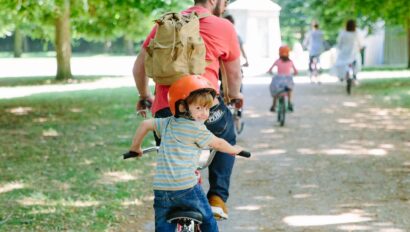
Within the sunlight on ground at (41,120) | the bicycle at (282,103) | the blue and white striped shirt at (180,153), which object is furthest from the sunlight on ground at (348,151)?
the blue and white striped shirt at (180,153)

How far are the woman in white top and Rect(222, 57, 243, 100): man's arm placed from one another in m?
15.8

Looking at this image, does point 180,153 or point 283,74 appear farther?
point 283,74

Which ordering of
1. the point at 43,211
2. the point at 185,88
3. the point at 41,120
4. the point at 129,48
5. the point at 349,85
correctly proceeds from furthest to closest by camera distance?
the point at 129,48 → the point at 349,85 → the point at 41,120 → the point at 43,211 → the point at 185,88

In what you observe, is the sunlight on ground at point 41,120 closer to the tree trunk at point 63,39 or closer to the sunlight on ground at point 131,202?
the sunlight on ground at point 131,202

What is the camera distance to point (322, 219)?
7.18 m

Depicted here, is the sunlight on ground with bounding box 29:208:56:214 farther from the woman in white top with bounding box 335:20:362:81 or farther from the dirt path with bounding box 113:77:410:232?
the woman in white top with bounding box 335:20:362:81

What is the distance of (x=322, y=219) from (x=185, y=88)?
3301 mm

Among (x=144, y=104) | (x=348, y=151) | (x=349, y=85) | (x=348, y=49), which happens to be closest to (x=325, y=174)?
(x=348, y=151)

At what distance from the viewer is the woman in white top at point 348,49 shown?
2067cm

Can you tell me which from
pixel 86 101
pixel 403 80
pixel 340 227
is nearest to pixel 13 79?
pixel 86 101

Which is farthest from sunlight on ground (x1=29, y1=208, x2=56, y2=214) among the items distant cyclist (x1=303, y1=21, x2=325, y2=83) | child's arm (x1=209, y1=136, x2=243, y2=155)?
distant cyclist (x1=303, y1=21, x2=325, y2=83)

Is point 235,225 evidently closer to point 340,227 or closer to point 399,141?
point 340,227

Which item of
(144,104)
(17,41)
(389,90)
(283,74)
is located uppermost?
(144,104)

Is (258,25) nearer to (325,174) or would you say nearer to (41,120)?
(41,120)
